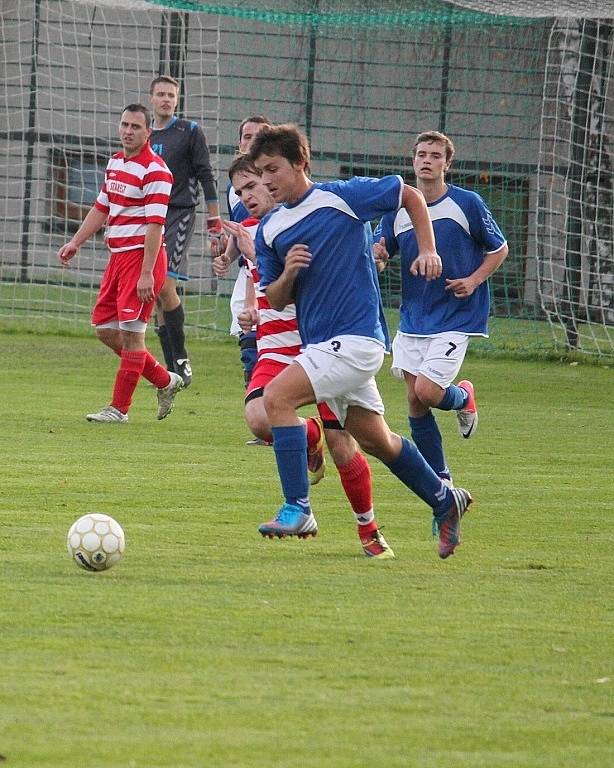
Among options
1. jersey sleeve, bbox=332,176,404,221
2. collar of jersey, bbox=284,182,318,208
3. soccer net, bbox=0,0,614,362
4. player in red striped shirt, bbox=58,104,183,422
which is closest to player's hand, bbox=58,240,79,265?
player in red striped shirt, bbox=58,104,183,422

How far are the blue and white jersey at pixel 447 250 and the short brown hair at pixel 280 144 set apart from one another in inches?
73.4

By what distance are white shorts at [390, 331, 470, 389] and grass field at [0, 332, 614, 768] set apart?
0.66 metres

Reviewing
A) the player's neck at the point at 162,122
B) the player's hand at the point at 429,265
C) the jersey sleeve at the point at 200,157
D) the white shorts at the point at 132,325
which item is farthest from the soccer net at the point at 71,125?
the player's hand at the point at 429,265

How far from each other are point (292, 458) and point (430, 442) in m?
1.76

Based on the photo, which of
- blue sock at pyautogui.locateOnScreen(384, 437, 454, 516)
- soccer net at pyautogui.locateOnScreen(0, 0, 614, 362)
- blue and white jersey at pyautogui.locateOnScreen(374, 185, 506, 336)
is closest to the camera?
blue sock at pyautogui.locateOnScreen(384, 437, 454, 516)

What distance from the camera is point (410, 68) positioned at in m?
18.4

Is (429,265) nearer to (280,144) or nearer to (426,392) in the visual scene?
(280,144)

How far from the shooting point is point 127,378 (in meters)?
10.4

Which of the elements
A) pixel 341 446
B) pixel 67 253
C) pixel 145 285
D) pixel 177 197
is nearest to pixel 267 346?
pixel 341 446

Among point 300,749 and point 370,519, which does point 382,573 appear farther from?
point 300,749

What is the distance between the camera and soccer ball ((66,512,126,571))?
5.57 meters

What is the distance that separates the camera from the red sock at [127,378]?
1045cm

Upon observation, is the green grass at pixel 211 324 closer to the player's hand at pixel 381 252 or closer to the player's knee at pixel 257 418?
the player's hand at pixel 381 252

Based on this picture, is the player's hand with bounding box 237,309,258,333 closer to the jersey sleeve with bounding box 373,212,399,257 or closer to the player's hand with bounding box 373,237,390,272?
the player's hand with bounding box 373,237,390,272
